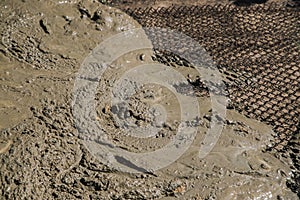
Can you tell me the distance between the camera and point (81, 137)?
3.46 metres

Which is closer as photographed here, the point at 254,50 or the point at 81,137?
the point at 81,137

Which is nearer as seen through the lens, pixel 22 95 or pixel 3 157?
pixel 3 157

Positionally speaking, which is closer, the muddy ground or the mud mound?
the muddy ground

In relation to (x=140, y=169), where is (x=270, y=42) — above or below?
above

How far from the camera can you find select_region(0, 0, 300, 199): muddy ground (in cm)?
321

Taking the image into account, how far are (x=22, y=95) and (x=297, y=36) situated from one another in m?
3.02

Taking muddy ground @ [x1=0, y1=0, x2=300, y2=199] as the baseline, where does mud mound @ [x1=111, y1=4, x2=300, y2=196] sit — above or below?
above

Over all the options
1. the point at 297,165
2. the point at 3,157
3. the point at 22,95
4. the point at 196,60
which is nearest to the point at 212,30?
the point at 196,60

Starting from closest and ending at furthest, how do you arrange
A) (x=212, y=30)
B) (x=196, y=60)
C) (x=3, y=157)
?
(x=3, y=157), (x=196, y=60), (x=212, y=30)

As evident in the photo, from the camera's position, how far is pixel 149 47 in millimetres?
4438

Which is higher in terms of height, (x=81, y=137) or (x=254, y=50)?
(x=254, y=50)

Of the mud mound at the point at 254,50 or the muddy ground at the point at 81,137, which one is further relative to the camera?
the mud mound at the point at 254,50

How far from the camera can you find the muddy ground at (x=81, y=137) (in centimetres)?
321

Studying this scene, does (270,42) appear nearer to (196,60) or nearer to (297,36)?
(297,36)
